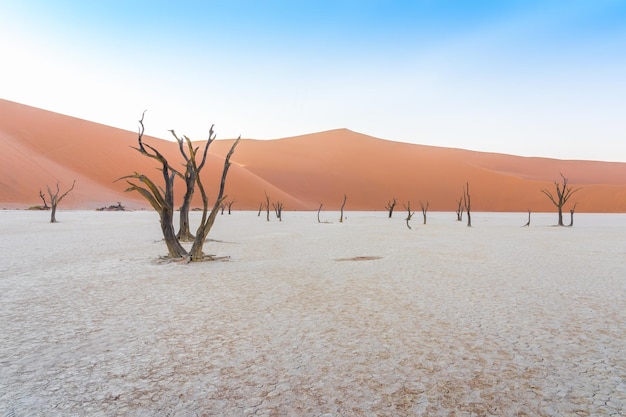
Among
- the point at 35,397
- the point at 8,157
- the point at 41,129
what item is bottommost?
the point at 35,397

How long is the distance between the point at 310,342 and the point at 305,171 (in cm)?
7904

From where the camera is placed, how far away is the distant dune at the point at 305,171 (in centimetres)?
5047

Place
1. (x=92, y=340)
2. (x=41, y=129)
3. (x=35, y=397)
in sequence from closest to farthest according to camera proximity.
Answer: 1. (x=35, y=397)
2. (x=92, y=340)
3. (x=41, y=129)

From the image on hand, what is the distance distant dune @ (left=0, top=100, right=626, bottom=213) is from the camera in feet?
166

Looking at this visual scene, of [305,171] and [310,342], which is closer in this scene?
[310,342]

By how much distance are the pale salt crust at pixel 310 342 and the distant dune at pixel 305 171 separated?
43.4 metres

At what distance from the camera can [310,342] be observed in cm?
395

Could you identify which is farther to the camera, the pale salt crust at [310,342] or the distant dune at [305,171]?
the distant dune at [305,171]

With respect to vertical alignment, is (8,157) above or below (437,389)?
above

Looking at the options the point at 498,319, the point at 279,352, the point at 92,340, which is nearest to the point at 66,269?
the point at 92,340

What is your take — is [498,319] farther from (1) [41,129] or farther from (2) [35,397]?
(1) [41,129]

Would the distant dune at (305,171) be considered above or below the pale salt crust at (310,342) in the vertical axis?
above

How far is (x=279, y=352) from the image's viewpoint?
3.67m

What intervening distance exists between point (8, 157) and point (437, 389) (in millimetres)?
56504
